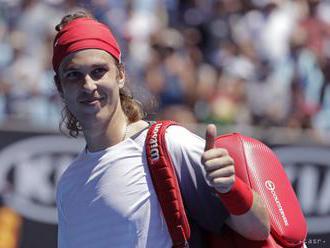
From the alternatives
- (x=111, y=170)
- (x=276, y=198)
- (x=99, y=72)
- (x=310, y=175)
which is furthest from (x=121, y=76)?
(x=310, y=175)

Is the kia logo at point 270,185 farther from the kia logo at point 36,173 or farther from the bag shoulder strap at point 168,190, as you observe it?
the kia logo at point 36,173

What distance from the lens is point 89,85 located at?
334 cm

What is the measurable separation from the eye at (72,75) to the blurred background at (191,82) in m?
4.26

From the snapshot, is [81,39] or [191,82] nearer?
[81,39]

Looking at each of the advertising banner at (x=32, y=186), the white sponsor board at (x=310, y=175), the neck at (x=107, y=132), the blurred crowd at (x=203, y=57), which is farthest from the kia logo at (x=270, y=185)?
the blurred crowd at (x=203, y=57)

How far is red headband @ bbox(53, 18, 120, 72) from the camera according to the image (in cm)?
341

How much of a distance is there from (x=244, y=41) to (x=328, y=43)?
987mm

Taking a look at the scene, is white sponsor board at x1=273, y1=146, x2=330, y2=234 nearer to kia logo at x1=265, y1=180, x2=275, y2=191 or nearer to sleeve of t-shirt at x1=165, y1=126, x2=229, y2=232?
kia logo at x1=265, y1=180, x2=275, y2=191

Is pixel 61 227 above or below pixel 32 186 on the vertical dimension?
above

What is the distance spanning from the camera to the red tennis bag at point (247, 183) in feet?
10.6

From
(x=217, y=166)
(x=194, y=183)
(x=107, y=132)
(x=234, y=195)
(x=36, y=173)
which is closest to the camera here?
(x=217, y=166)

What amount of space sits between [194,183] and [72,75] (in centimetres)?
61

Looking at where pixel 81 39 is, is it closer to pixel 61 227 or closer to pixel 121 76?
pixel 121 76

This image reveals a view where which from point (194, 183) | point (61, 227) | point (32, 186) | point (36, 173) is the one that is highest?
point (194, 183)
